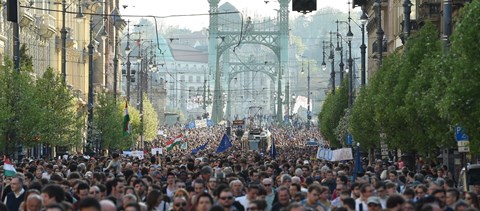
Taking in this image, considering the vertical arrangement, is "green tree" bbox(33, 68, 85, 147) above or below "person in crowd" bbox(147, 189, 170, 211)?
above

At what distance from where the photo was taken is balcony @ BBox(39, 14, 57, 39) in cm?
8207

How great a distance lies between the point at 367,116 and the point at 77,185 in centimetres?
3559

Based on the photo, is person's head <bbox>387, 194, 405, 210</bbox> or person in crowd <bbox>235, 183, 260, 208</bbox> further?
person in crowd <bbox>235, 183, 260, 208</bbox>

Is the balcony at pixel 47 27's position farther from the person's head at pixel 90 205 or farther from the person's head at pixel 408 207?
the person's head at pixel 90 205

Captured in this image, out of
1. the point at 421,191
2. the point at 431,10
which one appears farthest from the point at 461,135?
the point at 431,10

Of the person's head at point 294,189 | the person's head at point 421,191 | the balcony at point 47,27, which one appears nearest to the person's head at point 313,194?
the person's head at point 294,189

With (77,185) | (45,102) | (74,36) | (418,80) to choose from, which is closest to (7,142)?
(45,102)

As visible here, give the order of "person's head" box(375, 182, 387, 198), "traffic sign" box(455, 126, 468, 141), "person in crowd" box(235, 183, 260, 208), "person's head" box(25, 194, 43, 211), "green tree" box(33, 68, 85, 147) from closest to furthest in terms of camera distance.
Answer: "person's head" box(25, 194, 43, 211) → "person in crowd" box(235, 183, 260, 208) → "person's head" box(375, 182, 387, 198) → "traffic sign" box(455, 126, 468, 141) → "green tree" box(33, 68, 85, 147)

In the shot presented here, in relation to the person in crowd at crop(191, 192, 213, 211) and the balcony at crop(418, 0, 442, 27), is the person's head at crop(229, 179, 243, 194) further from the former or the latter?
the balcony at crop(418, 0, 442, 27)

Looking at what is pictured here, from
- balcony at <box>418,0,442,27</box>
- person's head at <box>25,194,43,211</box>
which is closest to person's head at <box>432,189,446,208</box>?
person's head at <box>25,194,43,211</box>

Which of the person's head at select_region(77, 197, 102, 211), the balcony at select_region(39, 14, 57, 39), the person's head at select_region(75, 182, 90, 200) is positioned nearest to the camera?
the person's head at select_region(77, 197, 102, 211)

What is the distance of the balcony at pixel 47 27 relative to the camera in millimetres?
82069

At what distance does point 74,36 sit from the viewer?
9869cm

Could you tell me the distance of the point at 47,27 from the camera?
272 feet
